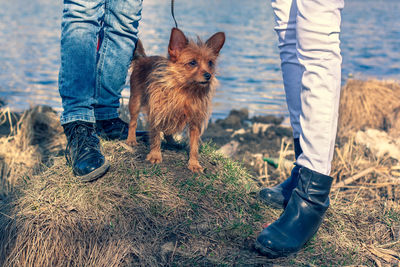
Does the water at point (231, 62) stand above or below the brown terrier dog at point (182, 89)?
below

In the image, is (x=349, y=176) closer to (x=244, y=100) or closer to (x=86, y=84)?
(x=86, y=84)

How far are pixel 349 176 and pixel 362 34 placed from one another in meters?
20.0

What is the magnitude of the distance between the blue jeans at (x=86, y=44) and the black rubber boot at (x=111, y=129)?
41 centimetres

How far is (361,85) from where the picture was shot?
6598 mm

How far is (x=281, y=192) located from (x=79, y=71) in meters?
1.78

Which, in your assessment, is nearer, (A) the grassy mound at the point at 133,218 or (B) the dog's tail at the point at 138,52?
(A) the grassy mound at the point at 133,218

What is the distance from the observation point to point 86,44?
3025mm

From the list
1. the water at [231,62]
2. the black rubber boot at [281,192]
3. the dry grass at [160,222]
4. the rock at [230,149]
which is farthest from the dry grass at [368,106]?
the black rubber boot at [281,192]

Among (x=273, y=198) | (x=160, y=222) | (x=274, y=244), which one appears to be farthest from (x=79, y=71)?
(x=274, y=244)

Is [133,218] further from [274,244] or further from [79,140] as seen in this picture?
[274,244]

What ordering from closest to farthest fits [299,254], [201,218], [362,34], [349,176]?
1. [299,254]
2. [201,218]
3. [349,176]
4. [362,34]

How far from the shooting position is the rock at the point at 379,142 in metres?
5.03

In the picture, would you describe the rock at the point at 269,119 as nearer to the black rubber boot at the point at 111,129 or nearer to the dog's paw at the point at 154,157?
the black rubber boot at the point at 111,129

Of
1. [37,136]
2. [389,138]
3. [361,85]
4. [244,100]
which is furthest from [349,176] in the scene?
[244,100]
